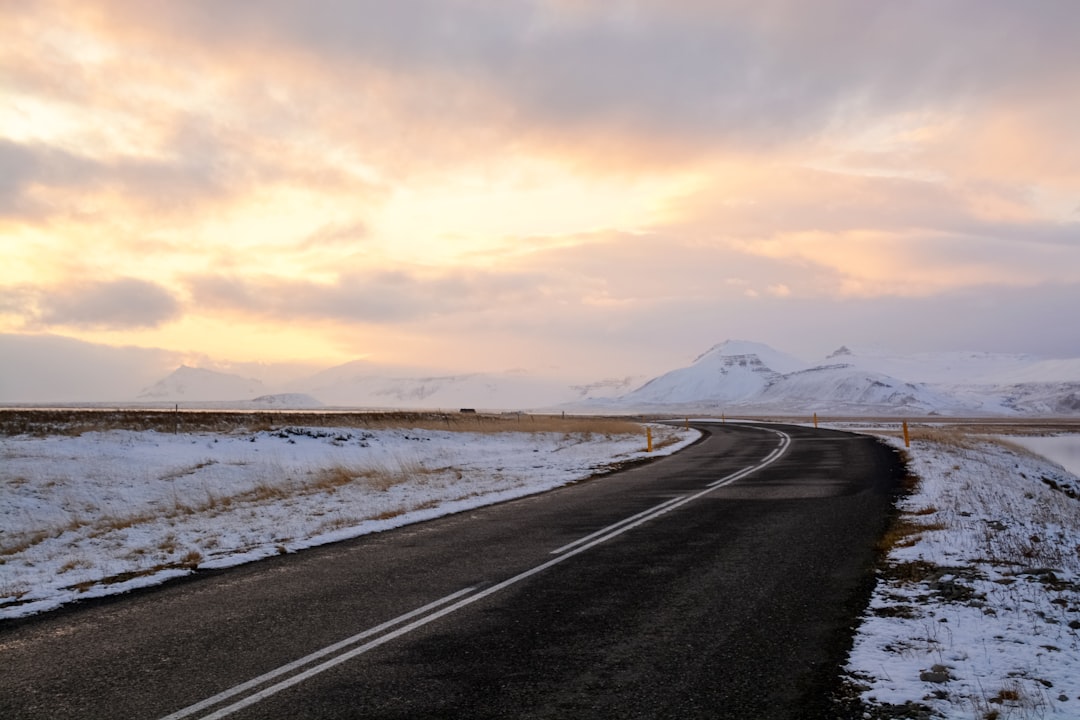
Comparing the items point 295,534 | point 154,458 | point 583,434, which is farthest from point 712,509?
point 583,434

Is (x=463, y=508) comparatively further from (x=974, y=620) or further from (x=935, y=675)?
(x=935, y=675)

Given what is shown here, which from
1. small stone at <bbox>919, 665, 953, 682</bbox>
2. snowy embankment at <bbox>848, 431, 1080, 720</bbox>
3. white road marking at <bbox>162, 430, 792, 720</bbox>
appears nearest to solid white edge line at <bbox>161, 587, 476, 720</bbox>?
white road marking at <bbox>162, 430, 792, 720</bbox>

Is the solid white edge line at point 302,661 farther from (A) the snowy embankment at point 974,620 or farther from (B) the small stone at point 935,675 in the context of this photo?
(B) the small stone at point 935,675

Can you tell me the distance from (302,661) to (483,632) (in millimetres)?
1586

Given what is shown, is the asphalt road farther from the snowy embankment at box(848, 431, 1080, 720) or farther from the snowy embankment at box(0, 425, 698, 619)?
the snowy embankment at box(0, 425, 698, 619)

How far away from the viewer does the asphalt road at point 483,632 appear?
488 centimetres

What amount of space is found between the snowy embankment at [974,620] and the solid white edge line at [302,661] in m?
3.96

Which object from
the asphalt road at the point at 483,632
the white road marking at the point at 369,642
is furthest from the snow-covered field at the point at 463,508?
the white road marking at the point at 369,642

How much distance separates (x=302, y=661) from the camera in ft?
18.4

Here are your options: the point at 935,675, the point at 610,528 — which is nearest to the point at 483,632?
the point at 935,675

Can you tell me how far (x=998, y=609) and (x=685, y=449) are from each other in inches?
961

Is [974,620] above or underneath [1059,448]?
above

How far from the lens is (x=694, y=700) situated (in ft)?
16.0

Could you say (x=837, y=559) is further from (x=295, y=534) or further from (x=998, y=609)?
(x=295, y=534)
